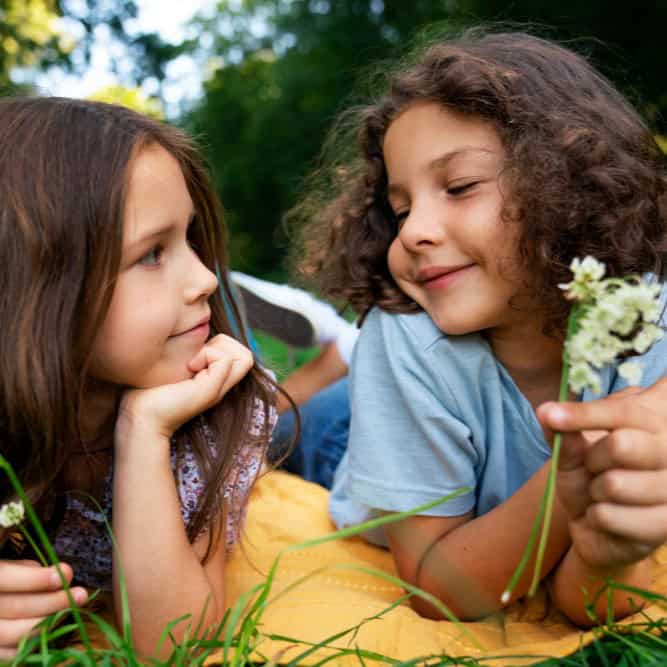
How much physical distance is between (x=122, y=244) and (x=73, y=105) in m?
0.37

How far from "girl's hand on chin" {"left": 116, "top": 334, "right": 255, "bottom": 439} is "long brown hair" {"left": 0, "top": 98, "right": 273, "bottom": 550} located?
0.38ft

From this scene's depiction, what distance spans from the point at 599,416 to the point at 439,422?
2.35 feet

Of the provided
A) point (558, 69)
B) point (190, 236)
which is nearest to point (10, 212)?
point (190, 236)

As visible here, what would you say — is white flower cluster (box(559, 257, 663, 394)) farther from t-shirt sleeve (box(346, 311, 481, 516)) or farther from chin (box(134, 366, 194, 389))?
chin (box(134, 366, 194, 389))

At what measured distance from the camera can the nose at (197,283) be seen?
179 cm

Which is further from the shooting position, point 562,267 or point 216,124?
point 216,124

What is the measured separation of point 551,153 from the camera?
1.89 meters

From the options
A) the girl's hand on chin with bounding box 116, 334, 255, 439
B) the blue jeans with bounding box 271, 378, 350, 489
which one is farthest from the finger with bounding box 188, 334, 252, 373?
the blue jeans with bounding box 271, 378, 350, 489

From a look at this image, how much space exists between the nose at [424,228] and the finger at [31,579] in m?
1.01

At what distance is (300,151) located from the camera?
49.7 feet

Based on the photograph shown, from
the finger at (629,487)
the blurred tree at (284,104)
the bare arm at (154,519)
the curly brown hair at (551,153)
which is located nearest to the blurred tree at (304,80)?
the blurred tree at (284,104)

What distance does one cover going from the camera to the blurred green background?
20.4 ft

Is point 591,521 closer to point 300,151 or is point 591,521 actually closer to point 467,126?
Result: point 467,126

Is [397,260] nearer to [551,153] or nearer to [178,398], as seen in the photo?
[551,153]
